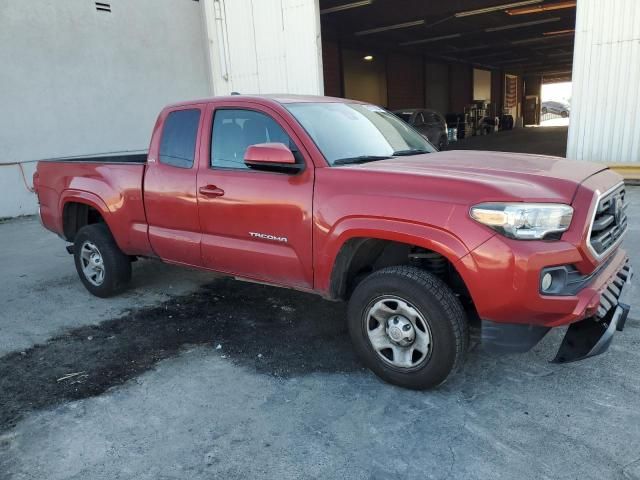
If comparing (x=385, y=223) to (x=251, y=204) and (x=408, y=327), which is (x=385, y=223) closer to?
(x=408, y=327)

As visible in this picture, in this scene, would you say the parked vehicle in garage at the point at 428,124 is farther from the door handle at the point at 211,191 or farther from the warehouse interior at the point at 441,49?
the door handle at the point at 211,191

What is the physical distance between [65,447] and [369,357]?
6.11ft

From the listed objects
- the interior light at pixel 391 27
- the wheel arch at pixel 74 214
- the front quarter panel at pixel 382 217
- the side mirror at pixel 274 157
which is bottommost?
the wheel arch at pixel 74 214

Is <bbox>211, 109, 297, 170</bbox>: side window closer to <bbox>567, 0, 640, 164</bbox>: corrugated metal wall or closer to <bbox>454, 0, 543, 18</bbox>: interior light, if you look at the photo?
<bbox>567, 0, 640, 164</bbox>: corrugated metal wall

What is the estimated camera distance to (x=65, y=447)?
111 inches

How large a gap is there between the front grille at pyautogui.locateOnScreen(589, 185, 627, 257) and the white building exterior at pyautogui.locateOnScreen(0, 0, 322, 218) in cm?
889

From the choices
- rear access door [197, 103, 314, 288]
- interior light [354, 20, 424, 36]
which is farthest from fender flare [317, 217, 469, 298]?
interior light [354, 20, 424, 36]

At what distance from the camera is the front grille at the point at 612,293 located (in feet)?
9.43

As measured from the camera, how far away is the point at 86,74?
37.2ft

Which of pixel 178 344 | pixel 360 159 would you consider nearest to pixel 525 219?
pixel 360 159

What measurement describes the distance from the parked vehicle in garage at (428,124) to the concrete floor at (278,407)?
44.1 feet

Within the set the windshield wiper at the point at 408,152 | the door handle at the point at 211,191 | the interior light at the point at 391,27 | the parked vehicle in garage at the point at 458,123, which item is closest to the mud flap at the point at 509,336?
the windshield wiper at the point at 408,152

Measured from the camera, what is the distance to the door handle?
3.97 metres

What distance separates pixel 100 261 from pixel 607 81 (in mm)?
8931
